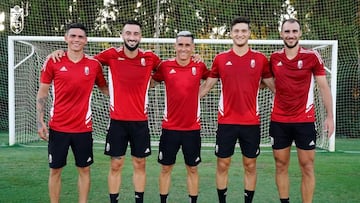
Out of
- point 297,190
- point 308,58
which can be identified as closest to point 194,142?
point 308,58

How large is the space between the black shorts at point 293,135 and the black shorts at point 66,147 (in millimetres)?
1968

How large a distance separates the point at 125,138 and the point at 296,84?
1904 millimetres

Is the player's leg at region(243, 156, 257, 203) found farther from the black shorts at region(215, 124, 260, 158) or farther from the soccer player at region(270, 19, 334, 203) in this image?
the soccer player at region(270, 19, 334, 203)

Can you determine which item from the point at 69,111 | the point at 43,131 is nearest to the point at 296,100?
the point at 69,111

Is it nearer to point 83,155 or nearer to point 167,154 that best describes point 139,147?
point 167,154

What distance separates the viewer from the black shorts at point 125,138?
461 cm

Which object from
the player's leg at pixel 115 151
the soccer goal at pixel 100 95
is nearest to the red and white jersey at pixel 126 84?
the player's leg at pixel 115 151

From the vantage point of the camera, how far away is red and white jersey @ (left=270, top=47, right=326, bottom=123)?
14.8 ft

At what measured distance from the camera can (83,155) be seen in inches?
173

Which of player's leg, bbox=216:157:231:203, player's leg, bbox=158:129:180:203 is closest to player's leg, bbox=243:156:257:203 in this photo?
player's leg, bbox=216:157:231:203

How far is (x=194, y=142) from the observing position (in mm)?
4695

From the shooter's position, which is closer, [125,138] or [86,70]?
[86,70]

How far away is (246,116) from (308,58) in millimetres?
891

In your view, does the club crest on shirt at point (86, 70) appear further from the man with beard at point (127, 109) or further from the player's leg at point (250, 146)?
the player's leg at point (250, 146)
